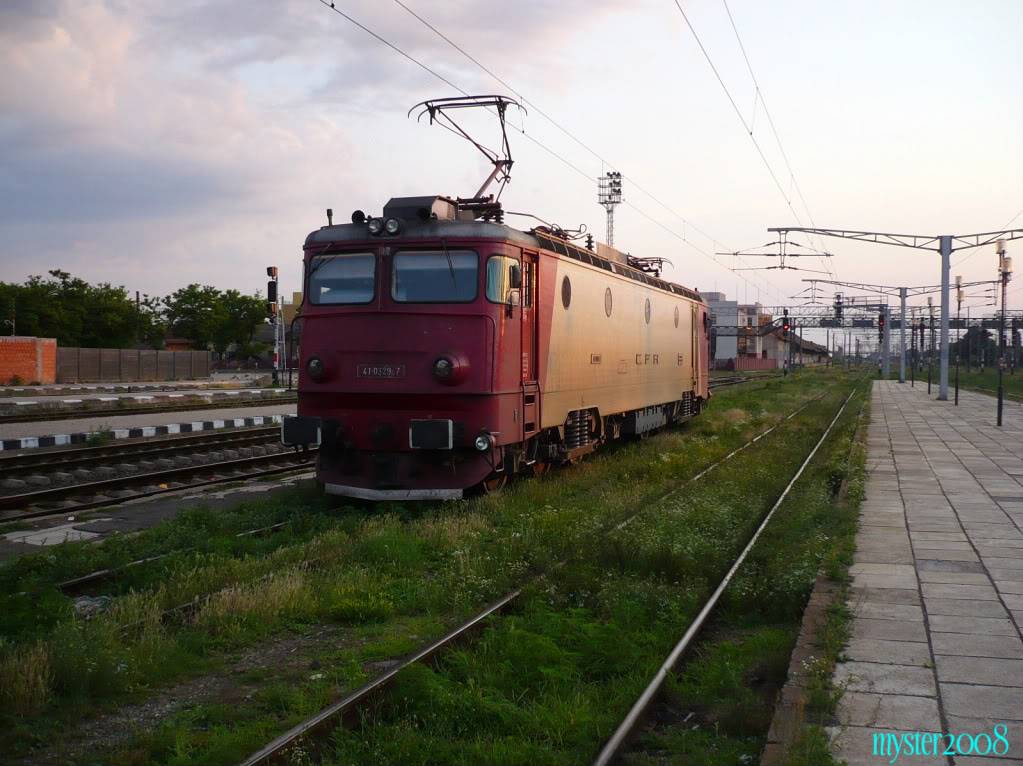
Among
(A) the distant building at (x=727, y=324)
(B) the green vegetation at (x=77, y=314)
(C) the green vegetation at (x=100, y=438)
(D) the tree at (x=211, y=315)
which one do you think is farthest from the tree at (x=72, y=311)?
(A) the distant building at (x=727, y=324)

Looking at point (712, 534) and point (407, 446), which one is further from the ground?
point (407, 446)

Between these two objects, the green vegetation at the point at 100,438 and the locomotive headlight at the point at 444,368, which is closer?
the locomotive headlight at the point at 444,368

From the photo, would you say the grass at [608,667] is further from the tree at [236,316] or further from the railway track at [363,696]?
the tree at [236,316]

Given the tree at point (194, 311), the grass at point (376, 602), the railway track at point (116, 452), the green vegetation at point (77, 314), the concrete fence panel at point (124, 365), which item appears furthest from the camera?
the tree at point (194, 311)

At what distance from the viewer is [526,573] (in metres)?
8.17

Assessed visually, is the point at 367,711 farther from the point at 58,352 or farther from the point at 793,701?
the point at 58,352

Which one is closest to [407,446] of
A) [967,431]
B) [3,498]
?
[3,498]

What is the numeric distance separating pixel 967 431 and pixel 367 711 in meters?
21.4

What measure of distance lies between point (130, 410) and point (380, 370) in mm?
17851

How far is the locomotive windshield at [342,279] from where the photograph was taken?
1120 cm

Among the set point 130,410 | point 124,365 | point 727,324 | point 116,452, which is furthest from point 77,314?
point 727,324

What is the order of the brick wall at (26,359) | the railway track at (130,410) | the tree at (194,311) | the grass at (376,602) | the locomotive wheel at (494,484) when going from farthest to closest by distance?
the tree at (194,311), the brick wall at (26,359), the railway track at (130,410), the locomotive wheel at (494,484), the grass at (376,602)

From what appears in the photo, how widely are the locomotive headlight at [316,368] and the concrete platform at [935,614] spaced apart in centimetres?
621

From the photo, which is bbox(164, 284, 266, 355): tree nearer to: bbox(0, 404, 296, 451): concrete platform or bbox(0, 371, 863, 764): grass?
bbox(0, 404, 296, 451): concrete platform
